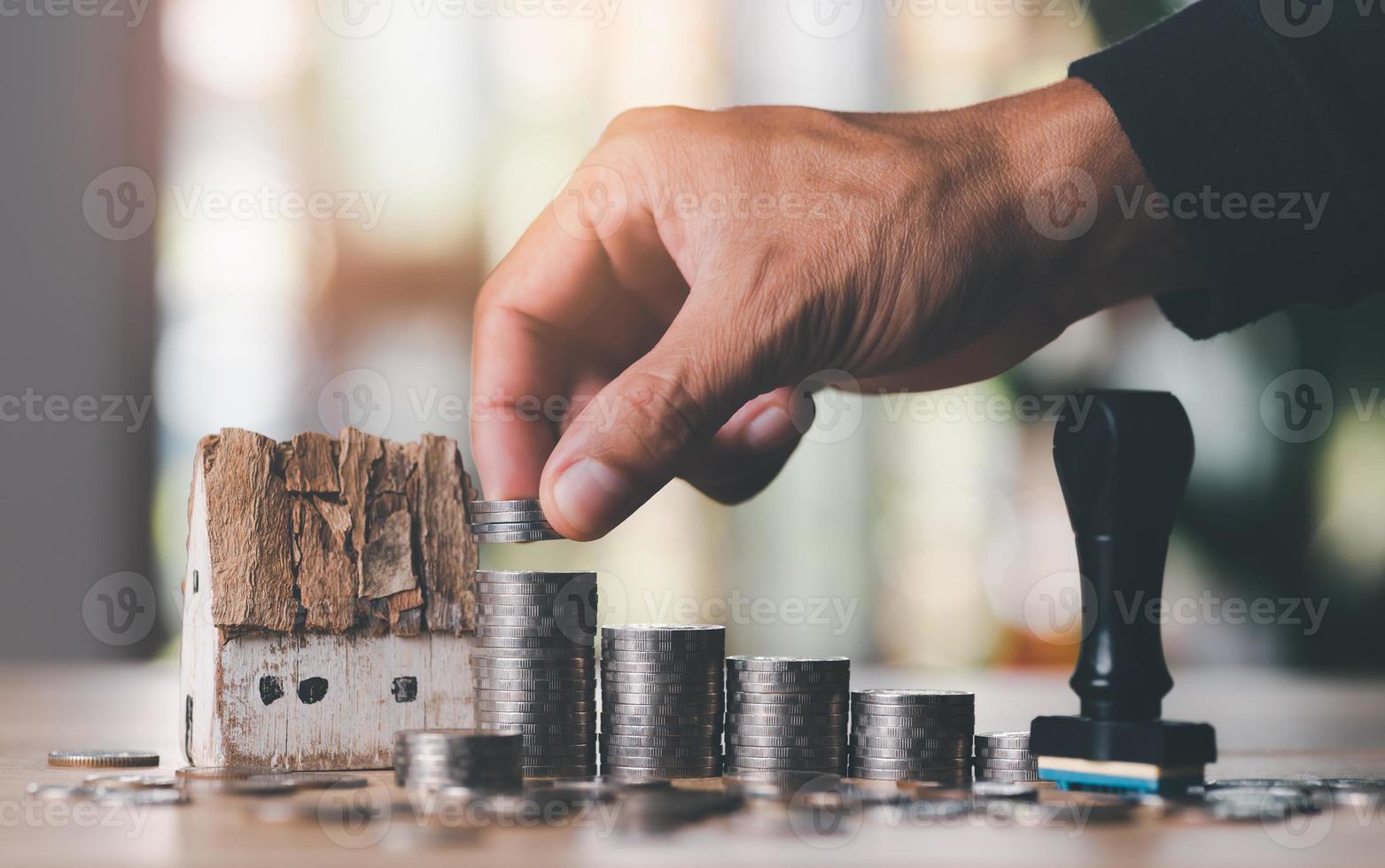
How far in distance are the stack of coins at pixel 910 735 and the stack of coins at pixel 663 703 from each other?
12 centimetres

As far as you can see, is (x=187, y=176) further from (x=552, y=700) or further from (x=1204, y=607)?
(x=552, y=700)

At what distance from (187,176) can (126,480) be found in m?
1.15

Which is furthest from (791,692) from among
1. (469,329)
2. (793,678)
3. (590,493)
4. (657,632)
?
(469,329)

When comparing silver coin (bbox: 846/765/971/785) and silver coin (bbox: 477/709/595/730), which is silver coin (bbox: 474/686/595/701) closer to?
silver coin (bbox: 477/709/595/730)

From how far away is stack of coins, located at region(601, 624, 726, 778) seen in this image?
106cm

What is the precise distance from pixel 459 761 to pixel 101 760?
16.5 inches

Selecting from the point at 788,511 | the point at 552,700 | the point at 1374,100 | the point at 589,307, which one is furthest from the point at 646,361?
the point at 788,511

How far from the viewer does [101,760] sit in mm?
1141

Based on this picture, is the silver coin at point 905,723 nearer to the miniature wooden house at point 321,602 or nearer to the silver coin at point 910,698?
the silver coin at point 910,698

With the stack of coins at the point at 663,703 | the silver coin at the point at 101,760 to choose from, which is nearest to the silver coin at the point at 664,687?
the stack of coins at the point at 663,703

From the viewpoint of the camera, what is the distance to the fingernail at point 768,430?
165 cm

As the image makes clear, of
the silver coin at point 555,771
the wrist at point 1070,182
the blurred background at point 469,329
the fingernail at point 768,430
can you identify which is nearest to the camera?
the silver coin at point 555,771

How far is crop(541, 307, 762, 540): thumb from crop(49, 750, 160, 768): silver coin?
0.40 meters

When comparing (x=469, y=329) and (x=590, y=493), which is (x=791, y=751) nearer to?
(x=590, y=493)
